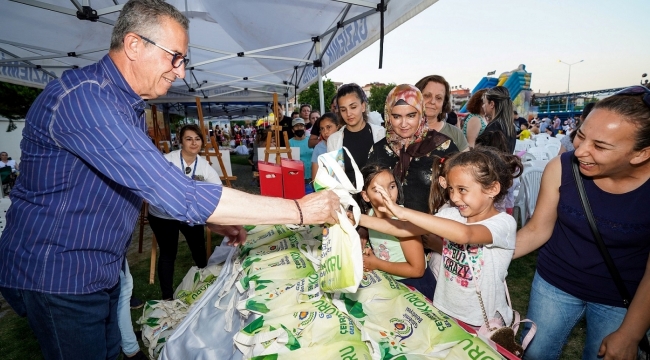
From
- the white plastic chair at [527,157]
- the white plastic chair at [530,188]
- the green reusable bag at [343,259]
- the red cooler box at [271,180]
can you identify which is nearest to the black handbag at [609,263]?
the green reusable bag at [343,259]

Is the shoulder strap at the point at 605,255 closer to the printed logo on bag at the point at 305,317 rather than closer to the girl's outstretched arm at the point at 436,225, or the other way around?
the girl's outstretched arm at the point at 436,225

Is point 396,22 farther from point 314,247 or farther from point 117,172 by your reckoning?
point 117,172

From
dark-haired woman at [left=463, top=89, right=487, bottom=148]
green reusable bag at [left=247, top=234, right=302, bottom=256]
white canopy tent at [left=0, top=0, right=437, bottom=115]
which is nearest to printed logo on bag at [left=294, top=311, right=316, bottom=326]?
green reusable bag at [left=247, top=234, right=302, bottom=256]

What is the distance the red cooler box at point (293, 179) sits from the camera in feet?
10.8

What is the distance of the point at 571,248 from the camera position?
1695 millimetres

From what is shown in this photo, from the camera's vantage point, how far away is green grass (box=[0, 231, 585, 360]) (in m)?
2.88

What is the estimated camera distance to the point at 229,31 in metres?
6.75

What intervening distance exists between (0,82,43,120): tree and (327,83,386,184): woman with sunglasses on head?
897 inches

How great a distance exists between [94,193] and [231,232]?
3.58ft

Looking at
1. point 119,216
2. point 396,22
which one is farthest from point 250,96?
point 119,216

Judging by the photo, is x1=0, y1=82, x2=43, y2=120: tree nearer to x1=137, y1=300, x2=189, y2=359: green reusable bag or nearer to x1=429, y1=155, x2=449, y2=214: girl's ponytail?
x1=137, y1=300, x2=189, y2=359: green reusable bag

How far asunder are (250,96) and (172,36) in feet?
33.0

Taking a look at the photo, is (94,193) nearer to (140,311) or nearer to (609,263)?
(609,263)

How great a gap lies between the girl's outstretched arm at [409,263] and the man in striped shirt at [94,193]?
77 cm
